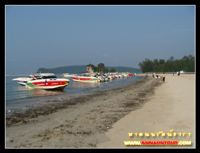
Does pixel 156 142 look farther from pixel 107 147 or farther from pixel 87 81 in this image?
pixel 87 81

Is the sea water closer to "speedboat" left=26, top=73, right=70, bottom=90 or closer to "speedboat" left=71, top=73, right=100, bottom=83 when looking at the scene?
"speedboat" left=26, top=73, right=70, bottom=90

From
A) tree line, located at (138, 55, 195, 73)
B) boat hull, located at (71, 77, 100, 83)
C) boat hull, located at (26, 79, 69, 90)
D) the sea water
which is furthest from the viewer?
tree line, located at (138, 55, 195, 73)

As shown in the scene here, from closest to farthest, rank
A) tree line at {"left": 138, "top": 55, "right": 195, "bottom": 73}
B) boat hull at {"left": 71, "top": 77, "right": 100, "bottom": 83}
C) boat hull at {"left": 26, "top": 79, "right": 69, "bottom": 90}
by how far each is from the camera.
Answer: boat hull at {"left": 26, "top": 79, "right": 69, "bottom": 90} → boat hull at {"left": 71, "top": 77, "right": 100, "bottom": 83} → tree line at {"left": 138, "top": 55, "right": 195, "bottom": 73}

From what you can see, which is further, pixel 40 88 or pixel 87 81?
pixel 87 81

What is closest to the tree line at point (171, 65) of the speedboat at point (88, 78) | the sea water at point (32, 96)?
the speedboat at point (88, 78)

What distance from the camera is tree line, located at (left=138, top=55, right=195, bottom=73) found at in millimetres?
151250

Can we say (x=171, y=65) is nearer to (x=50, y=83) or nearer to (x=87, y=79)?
(x=87, y=79)

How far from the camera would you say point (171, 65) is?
161 m

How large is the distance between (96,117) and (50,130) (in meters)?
2.77

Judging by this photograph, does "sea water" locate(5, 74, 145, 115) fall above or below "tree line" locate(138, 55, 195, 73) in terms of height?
below

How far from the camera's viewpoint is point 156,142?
5699 mm

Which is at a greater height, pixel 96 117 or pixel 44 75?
pixel 44 75

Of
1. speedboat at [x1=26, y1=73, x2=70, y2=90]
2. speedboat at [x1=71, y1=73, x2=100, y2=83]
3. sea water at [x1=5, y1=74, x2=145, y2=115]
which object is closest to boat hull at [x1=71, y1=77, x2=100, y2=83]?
speedboat at [x1=71, y1=73, x2=100, y2=83]
